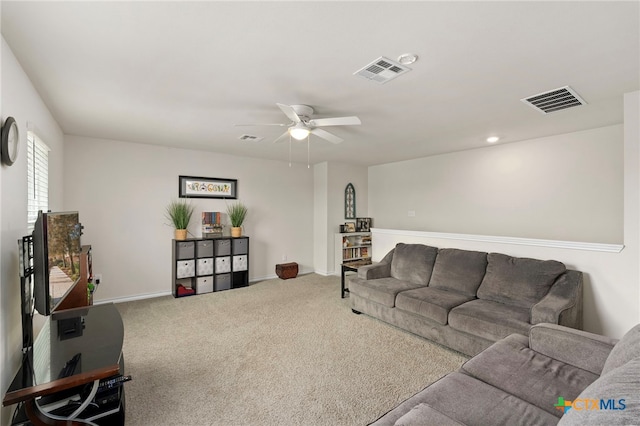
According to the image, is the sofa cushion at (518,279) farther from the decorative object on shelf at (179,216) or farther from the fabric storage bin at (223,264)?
the decorative object on shelf at (179,216)

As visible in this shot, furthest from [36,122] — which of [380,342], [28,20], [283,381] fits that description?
[380,342]

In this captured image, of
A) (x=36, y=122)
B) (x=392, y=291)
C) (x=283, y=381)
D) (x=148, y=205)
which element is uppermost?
(x=36, y=122)

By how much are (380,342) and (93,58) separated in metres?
3.47

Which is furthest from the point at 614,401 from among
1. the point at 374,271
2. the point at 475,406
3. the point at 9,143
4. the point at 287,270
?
the point at 287,270

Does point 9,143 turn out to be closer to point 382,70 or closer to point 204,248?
point 382,70

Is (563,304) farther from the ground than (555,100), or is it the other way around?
(555,100)

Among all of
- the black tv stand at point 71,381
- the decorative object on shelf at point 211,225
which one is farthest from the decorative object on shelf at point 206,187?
the black tv stand at point 71,381

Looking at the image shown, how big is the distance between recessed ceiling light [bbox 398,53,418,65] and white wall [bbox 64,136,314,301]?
415 centimetres

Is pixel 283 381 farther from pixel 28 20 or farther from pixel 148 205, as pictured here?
pixel 148 205

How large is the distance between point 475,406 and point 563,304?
1862mm

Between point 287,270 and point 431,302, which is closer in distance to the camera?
point 431,302

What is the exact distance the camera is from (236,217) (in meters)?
5.48

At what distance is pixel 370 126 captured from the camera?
12.3 ft

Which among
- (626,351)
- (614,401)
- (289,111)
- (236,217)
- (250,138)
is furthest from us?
(236,217)
